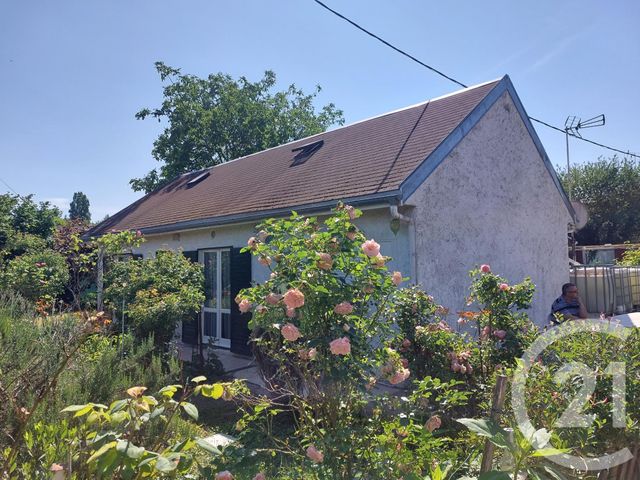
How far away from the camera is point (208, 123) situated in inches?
1085

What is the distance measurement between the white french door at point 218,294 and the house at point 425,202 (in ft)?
0.08

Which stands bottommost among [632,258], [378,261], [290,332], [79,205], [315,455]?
[315,455]

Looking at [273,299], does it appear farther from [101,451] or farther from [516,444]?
[516,444]

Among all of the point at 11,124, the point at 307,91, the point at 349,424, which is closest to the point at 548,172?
the point at 349,424

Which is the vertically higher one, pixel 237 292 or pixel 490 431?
pixel 237 292

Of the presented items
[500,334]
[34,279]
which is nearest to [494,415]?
[500,334]

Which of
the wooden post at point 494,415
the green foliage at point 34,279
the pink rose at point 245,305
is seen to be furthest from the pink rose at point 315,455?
the green foliage at point 34,279

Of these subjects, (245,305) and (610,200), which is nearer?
(245,305)

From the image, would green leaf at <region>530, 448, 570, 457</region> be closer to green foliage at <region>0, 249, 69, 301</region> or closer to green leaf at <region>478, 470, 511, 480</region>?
green leaf at <region>478, 470, 511, 480</region>

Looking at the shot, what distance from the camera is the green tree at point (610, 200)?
3105 cm

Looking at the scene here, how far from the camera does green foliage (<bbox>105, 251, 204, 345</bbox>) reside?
23.3 ft

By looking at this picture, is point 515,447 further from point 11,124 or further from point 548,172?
point 11,124

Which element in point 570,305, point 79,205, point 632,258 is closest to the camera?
point 570,305

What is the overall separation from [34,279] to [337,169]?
21.9ft
